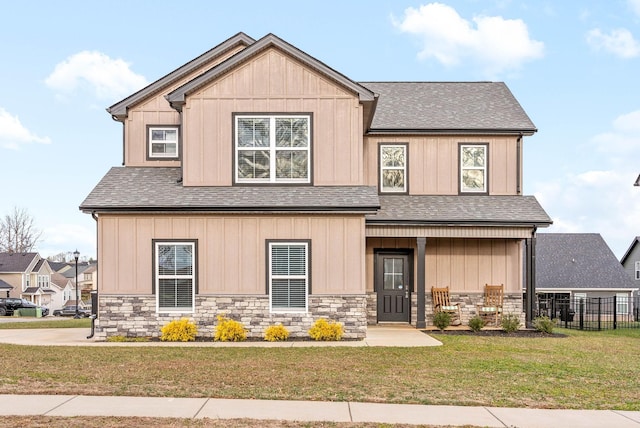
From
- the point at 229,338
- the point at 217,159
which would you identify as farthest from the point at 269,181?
the point at 229,338

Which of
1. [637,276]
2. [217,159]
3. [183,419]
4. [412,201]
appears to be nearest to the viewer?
[183,419]

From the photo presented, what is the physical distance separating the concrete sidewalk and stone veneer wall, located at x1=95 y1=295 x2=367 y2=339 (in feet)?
24.1

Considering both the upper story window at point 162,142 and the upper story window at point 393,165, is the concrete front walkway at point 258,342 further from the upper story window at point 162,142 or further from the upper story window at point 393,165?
the upper story window at point 162,142

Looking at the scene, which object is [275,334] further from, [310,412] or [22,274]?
[22,274]

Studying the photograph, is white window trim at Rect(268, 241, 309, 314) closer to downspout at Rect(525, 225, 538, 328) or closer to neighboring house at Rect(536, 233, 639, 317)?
downspout at Rect(525, 225, 538, 328)

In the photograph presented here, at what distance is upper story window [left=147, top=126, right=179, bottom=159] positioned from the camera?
62.7 ft

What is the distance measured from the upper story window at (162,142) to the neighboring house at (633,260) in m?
41.4

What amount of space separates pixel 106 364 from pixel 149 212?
535 cm

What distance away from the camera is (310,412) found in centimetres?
813

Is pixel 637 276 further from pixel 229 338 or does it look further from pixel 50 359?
pixel 50 359

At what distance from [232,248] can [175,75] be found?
20.1ft

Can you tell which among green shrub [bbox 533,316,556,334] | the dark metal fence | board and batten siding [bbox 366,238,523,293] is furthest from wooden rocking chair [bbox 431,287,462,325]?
the dark metal fence

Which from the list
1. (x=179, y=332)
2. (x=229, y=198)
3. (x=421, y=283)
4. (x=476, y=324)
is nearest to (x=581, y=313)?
(x=476, y=324)

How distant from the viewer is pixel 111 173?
1827 centimetres
